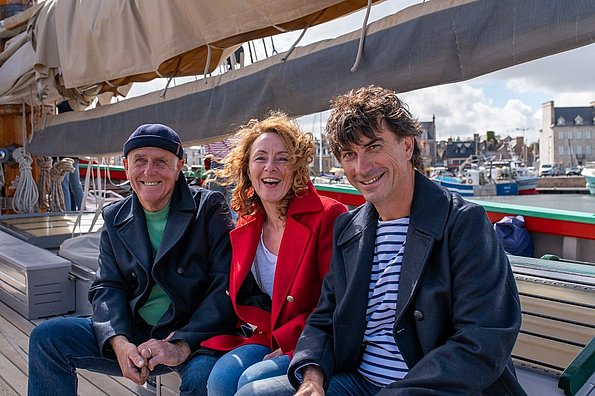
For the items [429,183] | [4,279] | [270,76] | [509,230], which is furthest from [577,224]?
[4,279]

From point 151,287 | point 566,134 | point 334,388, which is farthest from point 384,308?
point 566,134

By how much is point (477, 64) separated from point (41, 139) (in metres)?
3.64

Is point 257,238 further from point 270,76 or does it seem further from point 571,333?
point 571,333

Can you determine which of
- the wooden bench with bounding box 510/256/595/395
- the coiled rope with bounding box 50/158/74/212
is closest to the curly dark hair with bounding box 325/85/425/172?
the wooden bench with bounding box 510/256/595/395

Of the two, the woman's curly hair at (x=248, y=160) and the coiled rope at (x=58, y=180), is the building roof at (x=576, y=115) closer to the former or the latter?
the coiled rope at (x=58, y=180)

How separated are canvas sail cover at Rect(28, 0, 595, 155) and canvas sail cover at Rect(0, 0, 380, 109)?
0.55 ft

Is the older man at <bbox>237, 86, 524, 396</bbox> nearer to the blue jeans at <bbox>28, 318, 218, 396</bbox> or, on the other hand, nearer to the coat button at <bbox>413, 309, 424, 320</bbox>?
the coat button at <bbox>413, 309, 424, 320</bbox>

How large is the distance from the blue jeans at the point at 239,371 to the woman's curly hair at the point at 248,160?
490mm

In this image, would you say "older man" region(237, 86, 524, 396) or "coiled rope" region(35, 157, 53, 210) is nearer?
"older man" region(237, 86, 524, 396)

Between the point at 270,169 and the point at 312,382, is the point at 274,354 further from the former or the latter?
the point at 270,169

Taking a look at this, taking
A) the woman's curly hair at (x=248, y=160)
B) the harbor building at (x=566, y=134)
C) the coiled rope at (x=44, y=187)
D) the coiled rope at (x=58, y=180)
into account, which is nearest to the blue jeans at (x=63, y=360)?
the woman's curly hair at (x=248, y=160)

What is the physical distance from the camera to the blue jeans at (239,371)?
1743 mm

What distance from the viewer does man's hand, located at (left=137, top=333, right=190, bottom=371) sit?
1.99 m

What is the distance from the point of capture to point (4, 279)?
3.85 m
